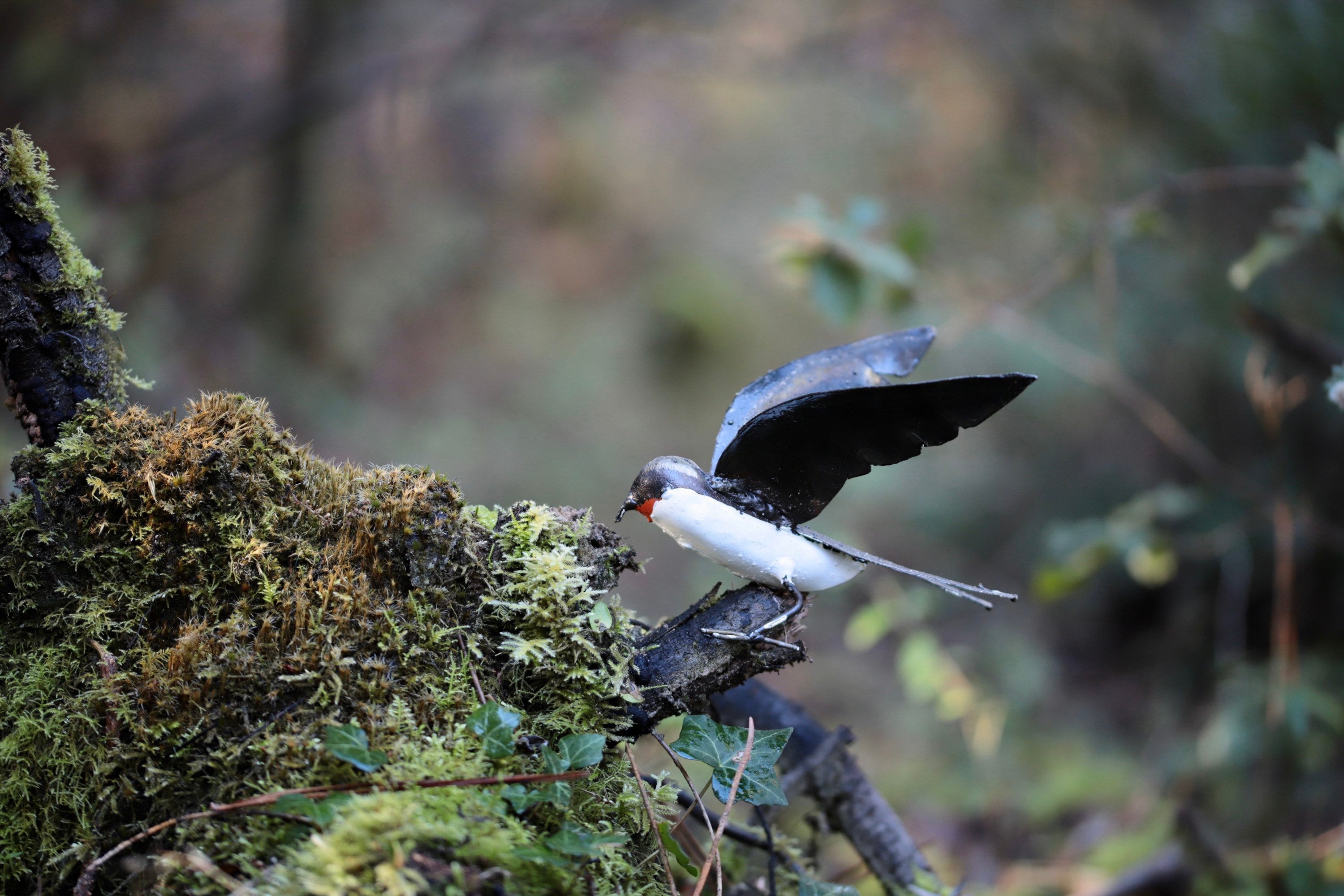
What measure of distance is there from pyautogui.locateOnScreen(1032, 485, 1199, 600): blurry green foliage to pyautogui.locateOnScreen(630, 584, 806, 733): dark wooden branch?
2.09m

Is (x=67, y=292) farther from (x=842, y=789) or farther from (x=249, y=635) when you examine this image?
(x=842, y=789)

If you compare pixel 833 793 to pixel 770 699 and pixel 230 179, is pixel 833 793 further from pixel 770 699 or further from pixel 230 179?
pixel 230 179

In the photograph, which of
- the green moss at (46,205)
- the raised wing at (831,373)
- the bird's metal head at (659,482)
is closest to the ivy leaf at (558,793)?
the bird's metal head at (659,482)

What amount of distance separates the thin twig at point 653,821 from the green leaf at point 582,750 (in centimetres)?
11

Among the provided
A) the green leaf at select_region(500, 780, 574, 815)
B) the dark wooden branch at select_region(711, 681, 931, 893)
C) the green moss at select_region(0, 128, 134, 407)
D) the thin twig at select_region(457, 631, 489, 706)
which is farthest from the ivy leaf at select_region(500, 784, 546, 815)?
the green moss at select_region(0, 128, 134, 407)

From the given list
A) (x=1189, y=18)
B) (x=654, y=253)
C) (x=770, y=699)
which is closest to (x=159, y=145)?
(x=654, y=253)

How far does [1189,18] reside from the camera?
4398 mm

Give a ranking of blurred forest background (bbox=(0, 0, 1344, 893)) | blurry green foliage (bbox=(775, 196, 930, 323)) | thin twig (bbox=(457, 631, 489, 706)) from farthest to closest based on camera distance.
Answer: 1. blurred forest background (bbox=(0, 0, 1344, 893))
2. blurry green foliage (bbox=(775, 196, 930, 323))
3. thin twig (bbox=(457, 631, 489, 706))

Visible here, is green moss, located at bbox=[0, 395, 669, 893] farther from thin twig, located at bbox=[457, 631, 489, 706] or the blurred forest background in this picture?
the blurred forest background

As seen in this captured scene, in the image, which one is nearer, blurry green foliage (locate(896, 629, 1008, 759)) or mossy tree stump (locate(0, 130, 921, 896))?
mossy tree stump (locate(0, 130, 921, 896))

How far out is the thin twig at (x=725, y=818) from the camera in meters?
1.18

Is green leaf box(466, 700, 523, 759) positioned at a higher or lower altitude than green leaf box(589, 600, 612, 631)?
lower

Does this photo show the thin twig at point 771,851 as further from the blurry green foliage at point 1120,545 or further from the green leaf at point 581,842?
the blurry green foliage at point 1120,545

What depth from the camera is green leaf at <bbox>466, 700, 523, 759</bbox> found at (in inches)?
44.5
